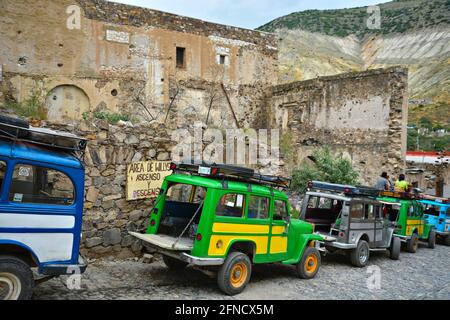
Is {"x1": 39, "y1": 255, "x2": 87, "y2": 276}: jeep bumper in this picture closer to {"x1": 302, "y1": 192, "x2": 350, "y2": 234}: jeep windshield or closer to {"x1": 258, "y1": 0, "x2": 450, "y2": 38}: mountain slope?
{"x1": 302, "y1": 192, "x2": 350, "y2": 234}: jeep windshield

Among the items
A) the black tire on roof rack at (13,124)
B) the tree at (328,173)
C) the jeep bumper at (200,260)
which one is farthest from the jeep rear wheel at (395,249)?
the black tire on roof rack at (13,124)

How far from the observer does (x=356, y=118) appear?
17.8 metres

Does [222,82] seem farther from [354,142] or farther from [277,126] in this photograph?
[354,142]

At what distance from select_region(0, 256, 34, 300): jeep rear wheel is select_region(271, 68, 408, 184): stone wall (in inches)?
589

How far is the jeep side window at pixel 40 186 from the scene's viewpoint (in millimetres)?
5047

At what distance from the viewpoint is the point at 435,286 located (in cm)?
843

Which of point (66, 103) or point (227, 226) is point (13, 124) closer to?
point (227, 226)

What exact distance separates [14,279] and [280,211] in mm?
4579

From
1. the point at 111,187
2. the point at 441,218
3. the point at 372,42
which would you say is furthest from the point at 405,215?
the point at 372,42

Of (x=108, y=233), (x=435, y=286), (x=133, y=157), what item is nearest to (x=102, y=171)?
(x=133, y=157)

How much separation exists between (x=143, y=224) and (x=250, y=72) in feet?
48.7

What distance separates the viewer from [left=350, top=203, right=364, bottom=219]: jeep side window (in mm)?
9471

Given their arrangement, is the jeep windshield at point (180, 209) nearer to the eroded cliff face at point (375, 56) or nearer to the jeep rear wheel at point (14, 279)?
the jeep rear wheel at point (14, 279)

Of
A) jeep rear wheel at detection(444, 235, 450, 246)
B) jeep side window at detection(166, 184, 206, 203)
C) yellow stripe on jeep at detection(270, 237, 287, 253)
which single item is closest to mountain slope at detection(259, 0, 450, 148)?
jeep rear wheel at detection(444, 235, 450, 246)
